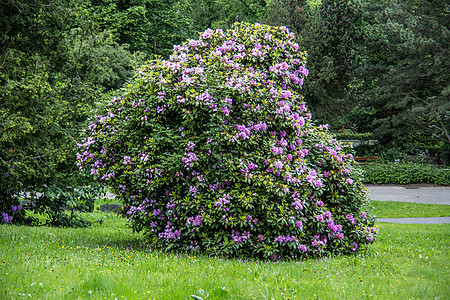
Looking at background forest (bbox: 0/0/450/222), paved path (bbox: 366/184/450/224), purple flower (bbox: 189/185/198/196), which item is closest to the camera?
purple flower (bbox: 189/185/198/196)

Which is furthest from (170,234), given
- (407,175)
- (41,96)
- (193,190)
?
(407,175)

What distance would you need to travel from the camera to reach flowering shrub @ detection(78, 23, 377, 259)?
6359 millimetres

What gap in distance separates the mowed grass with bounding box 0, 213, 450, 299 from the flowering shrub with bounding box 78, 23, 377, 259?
532mm

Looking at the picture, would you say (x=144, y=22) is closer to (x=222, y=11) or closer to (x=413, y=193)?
(x=222, y=11)

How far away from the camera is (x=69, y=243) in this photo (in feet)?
22.5

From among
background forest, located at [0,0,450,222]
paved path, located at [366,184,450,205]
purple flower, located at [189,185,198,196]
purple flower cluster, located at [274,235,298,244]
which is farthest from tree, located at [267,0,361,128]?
purple flower, located at [189,185,198,196]

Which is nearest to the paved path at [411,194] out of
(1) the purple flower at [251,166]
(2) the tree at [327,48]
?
(2) the tree at [327,48]

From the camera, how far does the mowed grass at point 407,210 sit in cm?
1496

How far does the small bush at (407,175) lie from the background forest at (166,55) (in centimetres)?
304

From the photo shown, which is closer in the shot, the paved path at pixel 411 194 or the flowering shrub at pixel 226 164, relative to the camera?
the flowering shrub at pixel 226 164

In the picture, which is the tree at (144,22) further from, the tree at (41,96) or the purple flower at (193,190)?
the purple flower at (193,190)

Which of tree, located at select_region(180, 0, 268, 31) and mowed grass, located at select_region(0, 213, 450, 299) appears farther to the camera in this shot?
tree, located at select_region(180, 0, 268, 31)

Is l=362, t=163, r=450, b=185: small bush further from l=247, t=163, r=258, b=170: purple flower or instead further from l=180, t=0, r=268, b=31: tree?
l=180, t=0, r=268, b=31: tree

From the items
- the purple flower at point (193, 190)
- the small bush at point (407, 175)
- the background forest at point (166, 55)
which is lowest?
the small bush at point (407, 175)
